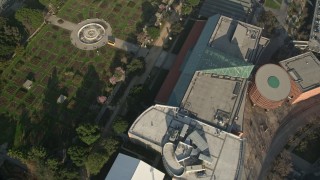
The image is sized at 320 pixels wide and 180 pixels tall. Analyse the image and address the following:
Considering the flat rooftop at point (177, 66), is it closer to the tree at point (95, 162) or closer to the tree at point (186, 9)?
the tree at point (186, 9)

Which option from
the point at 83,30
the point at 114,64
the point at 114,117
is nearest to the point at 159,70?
the point at 114,64

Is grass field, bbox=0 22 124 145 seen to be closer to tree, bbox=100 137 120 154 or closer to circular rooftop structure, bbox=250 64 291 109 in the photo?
tree, bbox=100 137 120 154

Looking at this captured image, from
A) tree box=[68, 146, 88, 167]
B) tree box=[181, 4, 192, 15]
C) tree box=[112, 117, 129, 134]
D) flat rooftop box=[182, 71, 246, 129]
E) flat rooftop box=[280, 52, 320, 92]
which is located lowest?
tree box=[68, 146, 88, 167]

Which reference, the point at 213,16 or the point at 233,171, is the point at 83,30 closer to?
the point at 213,16

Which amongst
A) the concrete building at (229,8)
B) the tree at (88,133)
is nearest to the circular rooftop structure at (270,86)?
the concrete building at (229,8)

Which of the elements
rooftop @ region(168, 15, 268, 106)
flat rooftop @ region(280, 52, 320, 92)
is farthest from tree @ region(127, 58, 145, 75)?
flat rooftop @ region(280, 52, 320, 92)
